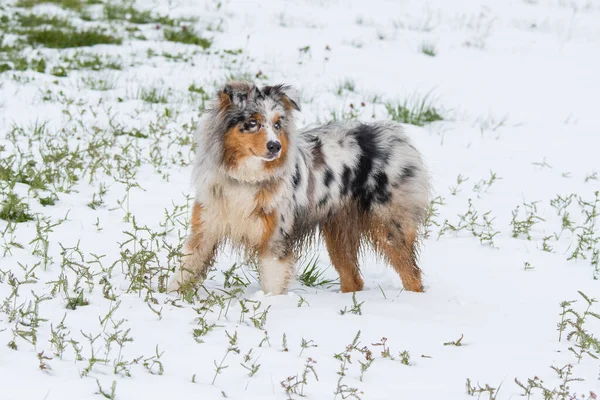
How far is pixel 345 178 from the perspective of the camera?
4941mm

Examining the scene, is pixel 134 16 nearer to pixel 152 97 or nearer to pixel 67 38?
pixel 67 38

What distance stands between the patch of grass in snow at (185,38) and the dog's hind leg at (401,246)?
627cm

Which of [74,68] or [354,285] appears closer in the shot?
[354,285]

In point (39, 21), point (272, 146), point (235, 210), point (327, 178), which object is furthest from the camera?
point (39, 21)

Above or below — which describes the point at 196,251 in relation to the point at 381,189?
below

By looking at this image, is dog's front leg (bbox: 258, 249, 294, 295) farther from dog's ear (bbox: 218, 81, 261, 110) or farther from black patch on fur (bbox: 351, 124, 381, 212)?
dog's ear (bbox: 218, 81, 261, 110)

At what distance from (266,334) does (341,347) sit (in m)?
0.41

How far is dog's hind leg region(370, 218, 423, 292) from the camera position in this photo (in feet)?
16.6

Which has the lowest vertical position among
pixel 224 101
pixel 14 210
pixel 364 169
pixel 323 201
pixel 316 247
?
pixel 316 247

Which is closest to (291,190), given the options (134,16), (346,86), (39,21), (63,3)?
(346,86)

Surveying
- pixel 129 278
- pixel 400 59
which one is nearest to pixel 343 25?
pixel 400 59

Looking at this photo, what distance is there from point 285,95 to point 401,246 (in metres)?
1.33

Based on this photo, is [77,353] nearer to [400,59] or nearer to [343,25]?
[400,59]

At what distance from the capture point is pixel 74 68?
30.3 ft
